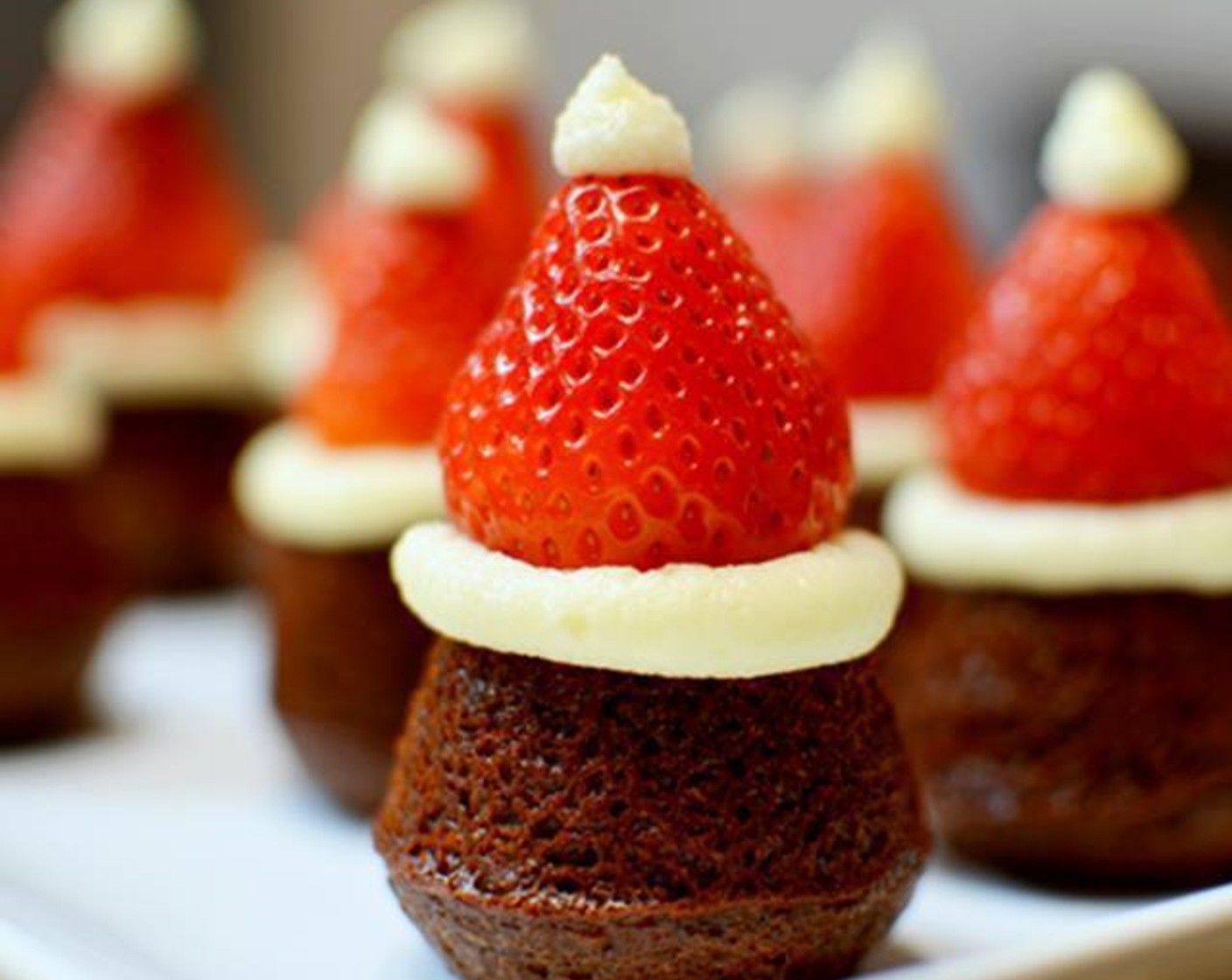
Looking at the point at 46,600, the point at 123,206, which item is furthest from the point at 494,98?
the point at 46,600

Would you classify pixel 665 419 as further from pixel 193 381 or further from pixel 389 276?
pixel 193 381

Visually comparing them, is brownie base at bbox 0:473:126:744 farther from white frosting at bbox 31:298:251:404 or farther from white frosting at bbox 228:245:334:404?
white frosting at bbox 31:298:251:404

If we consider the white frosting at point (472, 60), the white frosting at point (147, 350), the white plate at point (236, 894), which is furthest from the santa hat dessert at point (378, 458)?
the white frosting at point (147, 350)

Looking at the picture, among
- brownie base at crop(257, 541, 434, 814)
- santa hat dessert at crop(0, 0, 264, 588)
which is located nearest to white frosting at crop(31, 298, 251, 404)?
santa hat dessert at crop(0, 0, 264, 588)

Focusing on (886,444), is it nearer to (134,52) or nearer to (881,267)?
(881,267)

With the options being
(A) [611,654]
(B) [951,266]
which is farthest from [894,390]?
(A) [611,654]
